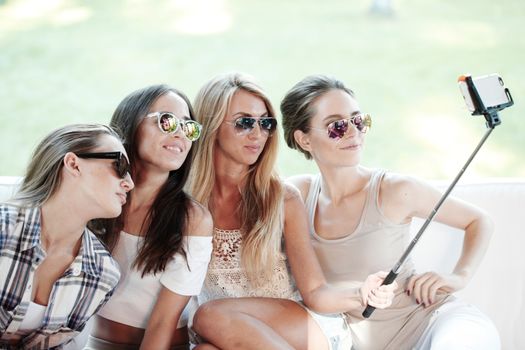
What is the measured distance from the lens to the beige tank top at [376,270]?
2.33 meters

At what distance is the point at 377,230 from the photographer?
234cm

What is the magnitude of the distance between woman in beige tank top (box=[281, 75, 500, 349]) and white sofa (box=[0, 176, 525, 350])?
0.20m

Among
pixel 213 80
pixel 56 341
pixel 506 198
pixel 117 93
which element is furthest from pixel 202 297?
pixel 117 93

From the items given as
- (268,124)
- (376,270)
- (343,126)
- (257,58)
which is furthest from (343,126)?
(257,58)

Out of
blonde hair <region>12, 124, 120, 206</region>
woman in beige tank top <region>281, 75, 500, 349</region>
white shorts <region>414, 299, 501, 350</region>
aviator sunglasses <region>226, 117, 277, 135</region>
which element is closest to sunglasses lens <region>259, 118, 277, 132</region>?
aviator sunglasses <region>226, 117, 277, 135</region>

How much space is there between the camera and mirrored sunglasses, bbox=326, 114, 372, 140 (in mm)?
2352

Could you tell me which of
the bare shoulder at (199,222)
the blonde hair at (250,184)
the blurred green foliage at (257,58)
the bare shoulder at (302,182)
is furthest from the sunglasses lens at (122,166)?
the blurred green foliage at (257,58)

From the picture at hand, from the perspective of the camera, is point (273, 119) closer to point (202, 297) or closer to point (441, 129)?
point (202, 297)

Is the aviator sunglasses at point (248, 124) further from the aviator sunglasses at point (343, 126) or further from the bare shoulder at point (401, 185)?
the bare shoulder at point (401, 185)

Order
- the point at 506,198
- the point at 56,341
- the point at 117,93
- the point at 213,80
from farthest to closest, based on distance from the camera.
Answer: the point at 117,93, the point at 506,198, the point at 213,80, the point at 56,341

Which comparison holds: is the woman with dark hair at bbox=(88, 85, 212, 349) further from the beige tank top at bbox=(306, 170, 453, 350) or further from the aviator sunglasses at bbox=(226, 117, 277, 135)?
the beige tank top at bbox=(306, 170, 453, 350)

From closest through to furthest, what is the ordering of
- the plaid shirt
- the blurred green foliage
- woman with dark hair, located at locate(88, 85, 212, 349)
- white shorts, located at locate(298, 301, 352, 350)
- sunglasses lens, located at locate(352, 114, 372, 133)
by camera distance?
1. the plaid shirt
2. woman with dark hair, located at locate(88, 85, 212, 349)
3. white shorts, located at locate(298, 301, 352, 350)
4. sunglasses lens, located at locate(352, 114, 372, 133)
5. the blurred green foliage

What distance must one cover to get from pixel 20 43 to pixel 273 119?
2934mm

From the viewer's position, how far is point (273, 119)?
2342 mm
